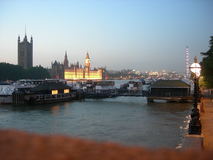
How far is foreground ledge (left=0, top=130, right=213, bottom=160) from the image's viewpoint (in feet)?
12.2

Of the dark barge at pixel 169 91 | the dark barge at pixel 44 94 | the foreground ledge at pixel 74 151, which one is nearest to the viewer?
the foreground ledge at pixel 74 151

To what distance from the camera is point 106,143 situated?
438 centimetres

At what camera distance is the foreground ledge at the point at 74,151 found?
146 inches

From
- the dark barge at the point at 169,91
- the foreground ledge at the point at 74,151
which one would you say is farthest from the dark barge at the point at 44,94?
the foreground ledge at the point at 74,151

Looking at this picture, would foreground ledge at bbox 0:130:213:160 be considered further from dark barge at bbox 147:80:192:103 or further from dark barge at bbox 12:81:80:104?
dark barge at bbox 147:80:192:103

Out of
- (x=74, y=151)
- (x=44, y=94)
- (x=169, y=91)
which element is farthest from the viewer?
→ (x=44, y=94)

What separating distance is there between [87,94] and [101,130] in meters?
57.6

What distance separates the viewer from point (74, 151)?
390cm

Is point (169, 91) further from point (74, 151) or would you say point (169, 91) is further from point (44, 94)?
point (74, 151)

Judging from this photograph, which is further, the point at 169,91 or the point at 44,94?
the point at 44,94

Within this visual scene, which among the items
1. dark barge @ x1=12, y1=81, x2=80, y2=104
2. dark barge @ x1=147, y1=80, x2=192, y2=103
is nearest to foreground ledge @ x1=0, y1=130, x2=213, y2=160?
dark barge @ x1=12, y1=81, x2=80, y2=104

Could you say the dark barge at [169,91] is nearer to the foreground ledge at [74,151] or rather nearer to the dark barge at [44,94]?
the dark barge at [44,94]

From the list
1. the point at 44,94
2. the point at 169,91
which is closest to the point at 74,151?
the point at 169,91

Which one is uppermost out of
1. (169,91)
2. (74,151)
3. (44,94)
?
(74,151)
